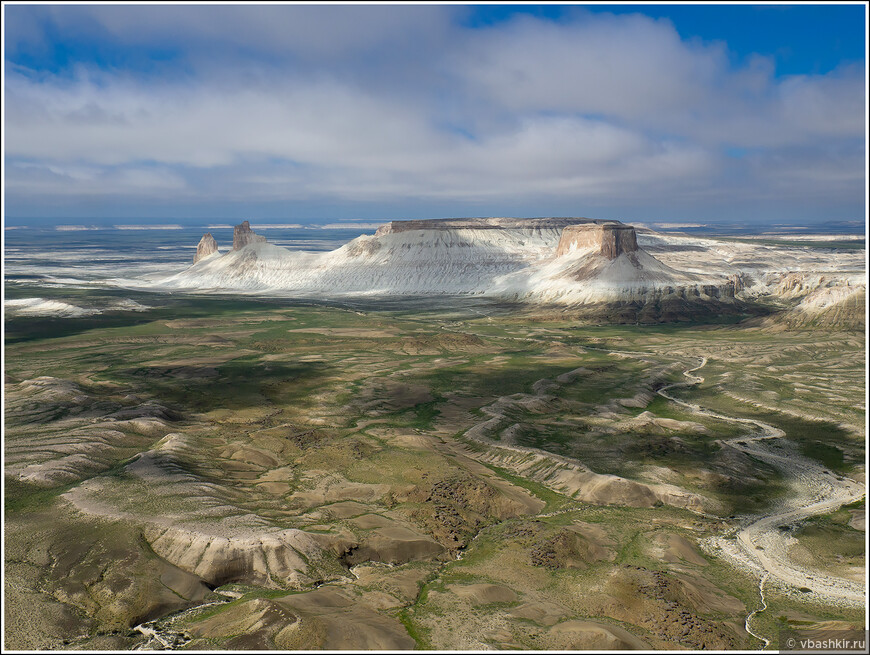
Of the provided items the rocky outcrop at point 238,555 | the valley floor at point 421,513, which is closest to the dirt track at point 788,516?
the valley floor at point 421,513

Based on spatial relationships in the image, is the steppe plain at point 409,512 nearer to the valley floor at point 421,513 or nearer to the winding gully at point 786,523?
the valley floor at point 421,513

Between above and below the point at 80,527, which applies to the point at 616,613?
below

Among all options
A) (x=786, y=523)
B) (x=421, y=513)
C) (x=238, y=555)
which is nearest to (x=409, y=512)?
(x=421, y=513)

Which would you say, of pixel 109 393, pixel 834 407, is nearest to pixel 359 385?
pixel 109 393

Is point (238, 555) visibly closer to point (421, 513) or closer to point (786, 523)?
point (421, 513)

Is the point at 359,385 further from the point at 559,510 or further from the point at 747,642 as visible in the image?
the point at 747,642

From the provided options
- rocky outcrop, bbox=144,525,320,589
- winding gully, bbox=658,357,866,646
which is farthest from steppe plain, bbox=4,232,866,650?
winding gully, bbox=658,357,866,646

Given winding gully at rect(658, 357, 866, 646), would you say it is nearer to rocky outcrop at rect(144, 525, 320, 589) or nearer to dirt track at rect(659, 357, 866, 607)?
dirt track at rect(659, 357, 866, 607)
